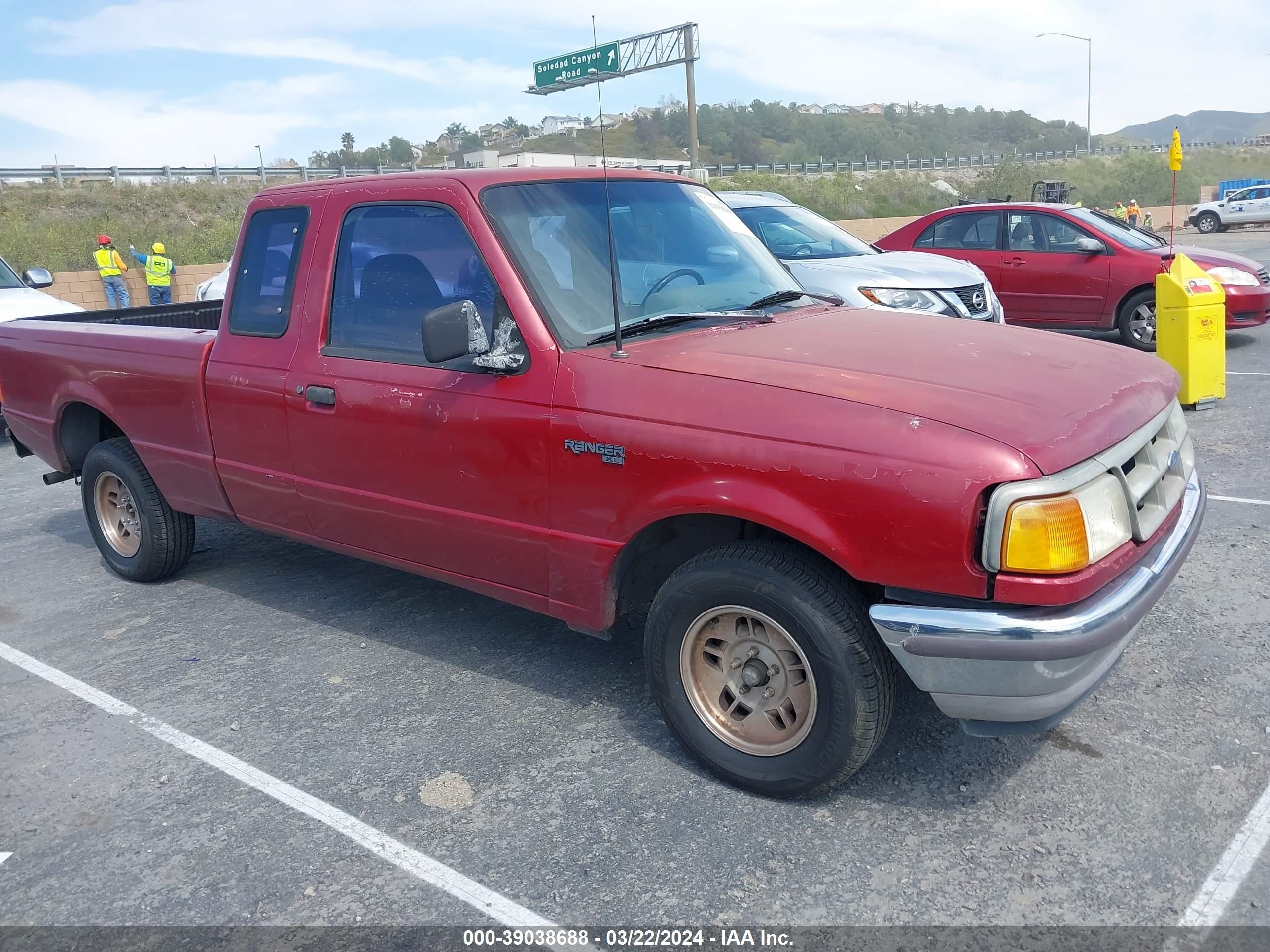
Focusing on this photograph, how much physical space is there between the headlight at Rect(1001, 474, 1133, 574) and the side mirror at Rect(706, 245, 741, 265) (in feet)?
5.96

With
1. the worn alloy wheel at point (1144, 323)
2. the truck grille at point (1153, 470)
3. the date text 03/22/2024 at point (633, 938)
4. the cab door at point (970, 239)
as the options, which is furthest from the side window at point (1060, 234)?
the date text 03/22/2024 at point (633, 938)

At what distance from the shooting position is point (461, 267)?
3.69 metres

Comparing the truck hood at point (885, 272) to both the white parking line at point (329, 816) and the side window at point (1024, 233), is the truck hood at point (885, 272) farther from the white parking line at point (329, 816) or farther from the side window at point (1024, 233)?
the white parking line at point (329, 816)

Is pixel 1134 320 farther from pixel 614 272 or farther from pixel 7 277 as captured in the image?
pixel 7 277

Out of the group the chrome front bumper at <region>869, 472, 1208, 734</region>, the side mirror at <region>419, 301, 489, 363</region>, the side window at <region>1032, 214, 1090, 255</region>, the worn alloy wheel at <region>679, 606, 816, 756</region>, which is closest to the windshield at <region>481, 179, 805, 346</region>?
the side mirror at <region>419, 301, 489, 363</region>

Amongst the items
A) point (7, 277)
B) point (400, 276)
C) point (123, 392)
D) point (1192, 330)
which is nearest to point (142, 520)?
point (123, 392)

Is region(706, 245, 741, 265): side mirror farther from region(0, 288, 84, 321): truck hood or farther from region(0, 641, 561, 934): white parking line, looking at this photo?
region(0, 288, 84, 321): truck hood

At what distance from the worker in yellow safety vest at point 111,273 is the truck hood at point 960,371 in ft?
62.2

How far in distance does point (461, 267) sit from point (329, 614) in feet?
6.71

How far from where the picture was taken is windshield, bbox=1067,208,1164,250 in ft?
34.7

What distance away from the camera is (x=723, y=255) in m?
4.11

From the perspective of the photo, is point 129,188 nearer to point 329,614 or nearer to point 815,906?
point 329,614

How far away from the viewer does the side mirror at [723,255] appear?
406 centimetres

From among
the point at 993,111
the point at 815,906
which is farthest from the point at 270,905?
the point at 993,111
